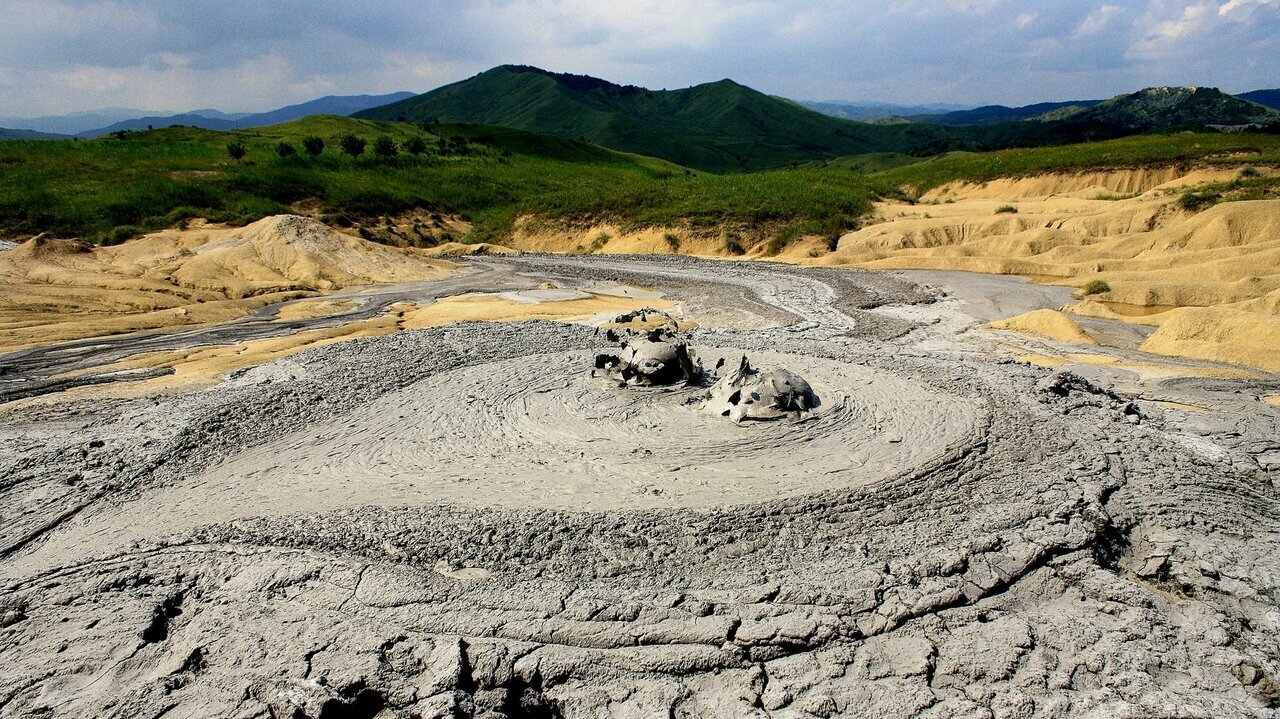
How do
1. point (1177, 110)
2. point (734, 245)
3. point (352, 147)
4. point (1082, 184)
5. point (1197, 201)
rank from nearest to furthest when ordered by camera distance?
point (1197, 201) < point (734, 245) < point (1082, 184) < point (352, 147) < point (1177, 110)

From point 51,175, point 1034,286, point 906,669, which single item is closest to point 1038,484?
point 906,669

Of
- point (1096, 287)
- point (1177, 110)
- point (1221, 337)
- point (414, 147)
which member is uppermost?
point (1177, 110)

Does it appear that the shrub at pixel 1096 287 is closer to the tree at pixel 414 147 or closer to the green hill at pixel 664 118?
the tree at pixel 414 147

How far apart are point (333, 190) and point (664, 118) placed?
392 feet

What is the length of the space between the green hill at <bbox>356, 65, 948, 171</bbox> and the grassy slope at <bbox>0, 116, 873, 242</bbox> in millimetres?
51662

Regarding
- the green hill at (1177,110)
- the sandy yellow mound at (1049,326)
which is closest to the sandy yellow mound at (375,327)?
the sandy yellow mound at (1049,326)

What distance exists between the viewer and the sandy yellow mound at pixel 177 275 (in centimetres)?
1712

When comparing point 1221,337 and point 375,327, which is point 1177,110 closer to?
point 1221,337

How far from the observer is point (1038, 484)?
7.25 metres

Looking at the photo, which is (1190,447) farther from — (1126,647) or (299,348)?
(299,348)

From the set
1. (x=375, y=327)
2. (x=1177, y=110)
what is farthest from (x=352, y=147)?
(x=1177, y=110)

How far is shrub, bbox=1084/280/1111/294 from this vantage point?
1830 cm

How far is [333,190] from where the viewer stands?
4119cm

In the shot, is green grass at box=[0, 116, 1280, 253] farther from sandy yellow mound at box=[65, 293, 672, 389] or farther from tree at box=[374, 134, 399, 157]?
sandy yellow mound at box=[65, 293, 672, 389]
